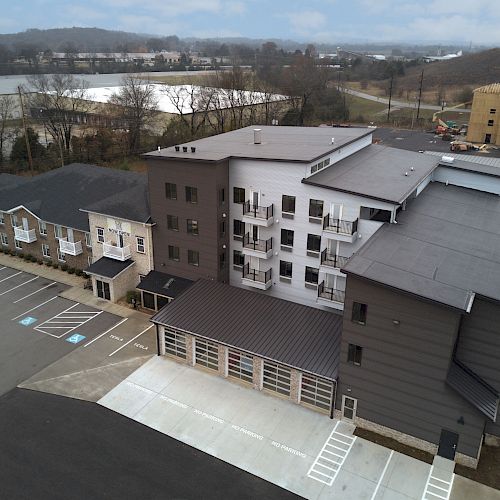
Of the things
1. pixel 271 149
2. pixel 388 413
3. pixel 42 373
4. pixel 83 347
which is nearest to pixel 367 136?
pixel 271 149

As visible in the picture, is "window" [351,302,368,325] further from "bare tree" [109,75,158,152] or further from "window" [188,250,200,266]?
"bare tree" [109,75,158,152]

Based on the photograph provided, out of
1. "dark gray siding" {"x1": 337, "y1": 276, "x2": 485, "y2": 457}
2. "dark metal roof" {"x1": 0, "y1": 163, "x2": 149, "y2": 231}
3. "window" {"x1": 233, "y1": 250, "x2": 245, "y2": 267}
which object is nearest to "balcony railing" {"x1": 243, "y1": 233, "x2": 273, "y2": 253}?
"window" {"x1": 233, "y1": 250, "x2": 245, "y2": 267}

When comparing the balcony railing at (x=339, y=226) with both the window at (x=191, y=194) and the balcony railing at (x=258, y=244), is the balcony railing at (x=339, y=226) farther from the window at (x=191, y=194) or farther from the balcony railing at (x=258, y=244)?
the window at (x=191, y=194)

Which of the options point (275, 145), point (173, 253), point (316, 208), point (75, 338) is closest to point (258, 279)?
point (316, 208)

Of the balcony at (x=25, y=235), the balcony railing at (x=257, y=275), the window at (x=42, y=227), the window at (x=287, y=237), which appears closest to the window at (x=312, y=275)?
the window at (x=287, y=237)

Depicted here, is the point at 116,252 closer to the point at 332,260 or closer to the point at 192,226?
the point at 192,226
